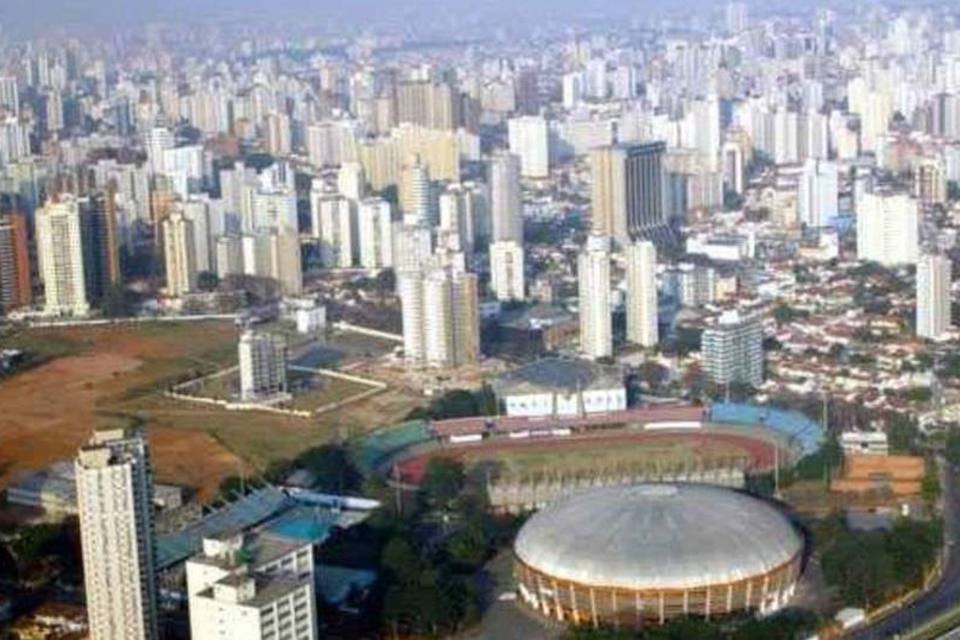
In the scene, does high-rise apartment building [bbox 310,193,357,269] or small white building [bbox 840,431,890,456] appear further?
high-rise apartment building [bbox 310,193,357,269]

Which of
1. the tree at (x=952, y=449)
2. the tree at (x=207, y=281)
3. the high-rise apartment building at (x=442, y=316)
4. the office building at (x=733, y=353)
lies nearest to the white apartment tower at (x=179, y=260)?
the tree at (x=207, y=281)

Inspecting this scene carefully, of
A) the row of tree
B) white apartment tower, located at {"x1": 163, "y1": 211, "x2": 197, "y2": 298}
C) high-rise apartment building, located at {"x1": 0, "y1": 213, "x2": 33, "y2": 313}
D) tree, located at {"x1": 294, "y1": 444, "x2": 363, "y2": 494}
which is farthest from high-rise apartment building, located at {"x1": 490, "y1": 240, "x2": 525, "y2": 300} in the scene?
Answer: the row of tree

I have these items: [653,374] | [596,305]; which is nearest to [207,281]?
[596,305]

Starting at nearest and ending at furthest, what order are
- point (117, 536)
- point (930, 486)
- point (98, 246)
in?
1. point (117, 536)
2. point (930, 486)
3. point (98, 246)

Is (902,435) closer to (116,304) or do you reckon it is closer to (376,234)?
(116,304)

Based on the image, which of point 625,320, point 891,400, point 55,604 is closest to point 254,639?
point 55,604

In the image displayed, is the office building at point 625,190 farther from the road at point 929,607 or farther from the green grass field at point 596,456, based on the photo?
the road at point 929,607

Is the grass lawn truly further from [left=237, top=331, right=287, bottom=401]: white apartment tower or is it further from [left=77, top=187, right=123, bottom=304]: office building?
[left=77, top=187, right=123, bottom=304]: office building
